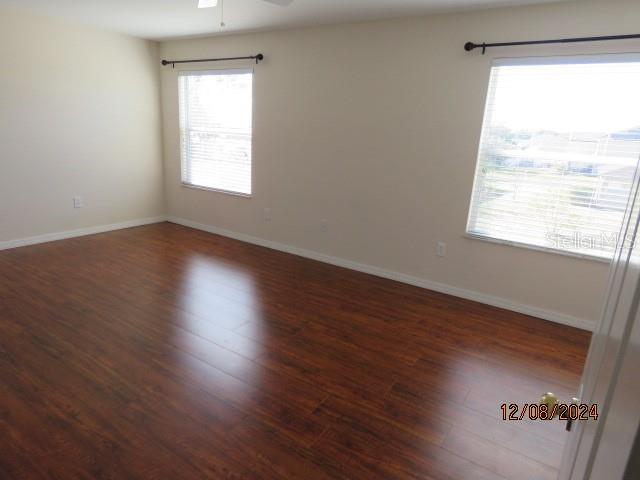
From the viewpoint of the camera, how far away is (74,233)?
480cm

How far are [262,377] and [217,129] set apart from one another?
359cm

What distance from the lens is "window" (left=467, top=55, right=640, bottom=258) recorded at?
272 cm

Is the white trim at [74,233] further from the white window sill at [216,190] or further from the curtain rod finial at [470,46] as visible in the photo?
the curtain rod finial at [470,46]

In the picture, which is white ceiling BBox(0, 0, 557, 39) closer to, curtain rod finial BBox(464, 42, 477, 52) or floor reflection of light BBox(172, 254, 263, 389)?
curtain rod finial BBox(464, 42, 477, 52)

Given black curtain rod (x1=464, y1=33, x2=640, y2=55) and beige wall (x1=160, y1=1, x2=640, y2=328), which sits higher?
black curtain rod (x1=464, y1=33, x2=640, y2=55)

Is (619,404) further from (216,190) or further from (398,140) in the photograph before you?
(216,190)

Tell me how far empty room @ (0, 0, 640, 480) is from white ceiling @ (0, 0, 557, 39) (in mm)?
39

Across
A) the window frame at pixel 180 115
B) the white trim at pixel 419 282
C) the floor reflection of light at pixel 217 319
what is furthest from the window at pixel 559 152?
the window frame at pixel 180 115

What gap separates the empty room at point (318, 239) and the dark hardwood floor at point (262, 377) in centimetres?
→ 1

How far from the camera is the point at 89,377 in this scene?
7.18 feet

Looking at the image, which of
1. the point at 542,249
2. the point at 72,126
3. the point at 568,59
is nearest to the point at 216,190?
the point at 72,126

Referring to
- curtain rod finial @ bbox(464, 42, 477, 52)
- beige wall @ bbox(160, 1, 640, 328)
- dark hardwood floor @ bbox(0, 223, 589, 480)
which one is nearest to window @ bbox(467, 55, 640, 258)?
beige wall @ bbox(160, 1, 640, 328)

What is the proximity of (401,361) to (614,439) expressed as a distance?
7.06 ft

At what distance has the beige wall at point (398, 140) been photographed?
307 cm
